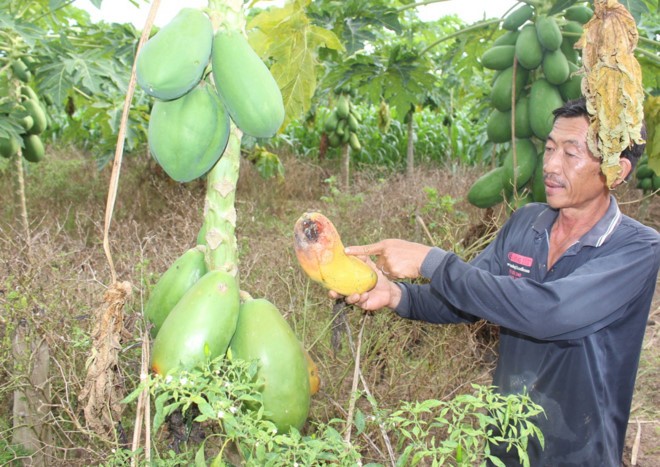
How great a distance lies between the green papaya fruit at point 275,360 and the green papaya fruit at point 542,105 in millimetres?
2010

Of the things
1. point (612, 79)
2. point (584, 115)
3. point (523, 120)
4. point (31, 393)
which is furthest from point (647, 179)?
point (31, 393)

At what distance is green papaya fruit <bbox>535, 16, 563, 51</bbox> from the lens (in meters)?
2.75

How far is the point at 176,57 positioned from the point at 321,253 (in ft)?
1.68

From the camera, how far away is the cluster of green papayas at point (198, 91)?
3.50 ft

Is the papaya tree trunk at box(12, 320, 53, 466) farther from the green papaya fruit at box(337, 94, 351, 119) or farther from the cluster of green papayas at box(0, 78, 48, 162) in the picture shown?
the green papaya fruit at box(337, 94, 351, 119)

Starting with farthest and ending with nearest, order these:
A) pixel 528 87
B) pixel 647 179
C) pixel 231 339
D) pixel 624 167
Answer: pixel 647 179 → pixel 528 87 → pixel 624 167 → pixel 231 339

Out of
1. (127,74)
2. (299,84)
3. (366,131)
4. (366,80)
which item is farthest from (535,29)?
(366,131)

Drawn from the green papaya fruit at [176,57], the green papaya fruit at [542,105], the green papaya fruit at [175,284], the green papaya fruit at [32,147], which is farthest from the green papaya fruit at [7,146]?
the green papaya fruit at [176,57]

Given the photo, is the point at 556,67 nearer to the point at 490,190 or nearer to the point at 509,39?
the point at 509,39

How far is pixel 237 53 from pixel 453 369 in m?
2.02

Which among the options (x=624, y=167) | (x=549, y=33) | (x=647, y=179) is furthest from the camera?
(x=647, y=179)

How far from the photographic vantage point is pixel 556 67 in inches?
110

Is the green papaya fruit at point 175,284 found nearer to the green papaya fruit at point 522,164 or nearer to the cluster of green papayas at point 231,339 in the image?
the cluster of green papayas at point 231,339

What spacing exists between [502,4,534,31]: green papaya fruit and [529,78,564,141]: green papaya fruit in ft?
1.19
